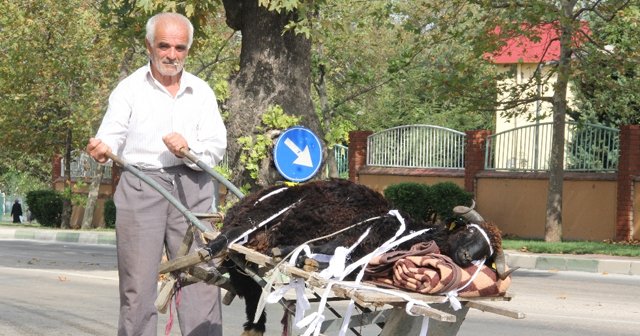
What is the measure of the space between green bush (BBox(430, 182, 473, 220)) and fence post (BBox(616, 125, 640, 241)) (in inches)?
142

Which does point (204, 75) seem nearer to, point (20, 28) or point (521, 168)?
point (20, 28)

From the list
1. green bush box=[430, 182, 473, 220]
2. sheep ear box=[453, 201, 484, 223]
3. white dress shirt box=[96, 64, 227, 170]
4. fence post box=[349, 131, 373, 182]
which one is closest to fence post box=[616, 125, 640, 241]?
green bush box=[430, 182, 473, 220]

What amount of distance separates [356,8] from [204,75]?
17.8 feet

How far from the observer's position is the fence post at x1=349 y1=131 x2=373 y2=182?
30672 millimetres

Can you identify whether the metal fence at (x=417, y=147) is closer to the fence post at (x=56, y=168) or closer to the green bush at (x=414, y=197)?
the green bush at (x=414, y=197)

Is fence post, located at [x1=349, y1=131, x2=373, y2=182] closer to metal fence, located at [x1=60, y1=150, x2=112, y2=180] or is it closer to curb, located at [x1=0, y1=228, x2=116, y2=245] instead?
curb, located at [x1=0, y1=228, x2=116, y2=245]

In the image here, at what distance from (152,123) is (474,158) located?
22225 mm

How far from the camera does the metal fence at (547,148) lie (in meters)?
25.4

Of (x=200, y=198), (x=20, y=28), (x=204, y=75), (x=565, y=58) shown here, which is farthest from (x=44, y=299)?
(x=204, y=75)

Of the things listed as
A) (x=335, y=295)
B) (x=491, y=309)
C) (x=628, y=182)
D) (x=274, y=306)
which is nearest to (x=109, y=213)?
(x=628, y=182)

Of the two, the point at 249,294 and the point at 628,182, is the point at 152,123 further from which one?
the point at 628,182

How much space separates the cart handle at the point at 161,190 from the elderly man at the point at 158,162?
9 centimetres

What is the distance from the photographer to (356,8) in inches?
1414

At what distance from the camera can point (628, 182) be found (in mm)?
24516
